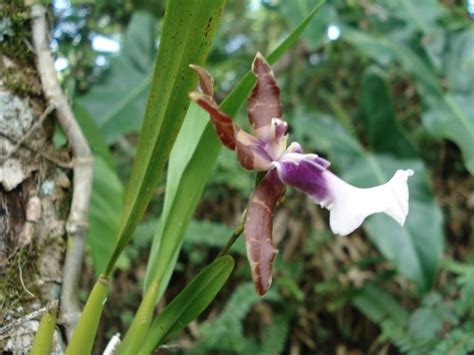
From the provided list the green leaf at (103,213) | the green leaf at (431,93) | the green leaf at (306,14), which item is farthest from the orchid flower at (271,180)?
the green leaf at (431,93)

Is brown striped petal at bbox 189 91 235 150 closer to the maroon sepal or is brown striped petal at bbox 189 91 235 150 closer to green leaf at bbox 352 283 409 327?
the maroon sepal

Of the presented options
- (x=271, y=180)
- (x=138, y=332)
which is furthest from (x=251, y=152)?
(x=138, y=332)

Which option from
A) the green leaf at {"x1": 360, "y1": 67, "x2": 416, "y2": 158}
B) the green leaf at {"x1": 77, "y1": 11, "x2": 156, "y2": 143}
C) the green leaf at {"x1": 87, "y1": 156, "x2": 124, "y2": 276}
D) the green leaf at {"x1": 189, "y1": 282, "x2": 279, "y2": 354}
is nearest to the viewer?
the green leaf at {"x1": 87, "y1": 156, "x2": 124, "y2": 276}

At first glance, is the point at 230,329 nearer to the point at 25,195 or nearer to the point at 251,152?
the point at 25,195

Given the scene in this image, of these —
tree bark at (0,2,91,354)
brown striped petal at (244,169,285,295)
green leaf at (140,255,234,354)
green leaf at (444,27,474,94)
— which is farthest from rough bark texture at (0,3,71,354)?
green leaf at (444,27,474,94)

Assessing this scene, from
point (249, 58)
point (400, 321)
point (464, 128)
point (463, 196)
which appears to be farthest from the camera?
point (249, 58)

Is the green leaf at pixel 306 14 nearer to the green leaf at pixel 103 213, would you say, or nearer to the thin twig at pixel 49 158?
the green leaf at pixel 103 213

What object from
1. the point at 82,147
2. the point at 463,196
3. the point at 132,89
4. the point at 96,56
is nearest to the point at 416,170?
the point at 463,196

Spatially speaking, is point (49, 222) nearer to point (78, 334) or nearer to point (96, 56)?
point (78, 334)
